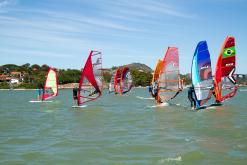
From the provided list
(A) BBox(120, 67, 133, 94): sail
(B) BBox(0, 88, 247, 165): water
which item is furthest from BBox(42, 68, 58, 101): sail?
(B) BBox(0, 88, 247, 165): water

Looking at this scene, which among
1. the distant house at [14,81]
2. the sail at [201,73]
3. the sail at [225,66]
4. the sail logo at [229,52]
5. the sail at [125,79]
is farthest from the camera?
the distant house at [14,81]

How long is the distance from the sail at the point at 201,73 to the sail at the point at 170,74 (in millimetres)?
5033

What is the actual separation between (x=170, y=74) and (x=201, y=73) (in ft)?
17.9

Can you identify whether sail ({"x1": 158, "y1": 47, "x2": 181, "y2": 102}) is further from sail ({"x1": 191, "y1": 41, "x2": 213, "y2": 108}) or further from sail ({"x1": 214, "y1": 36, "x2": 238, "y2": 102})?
sail ({"x1": 191, "y1": 41, "x2": 213, "y2": 108})

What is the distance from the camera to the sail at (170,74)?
106ft

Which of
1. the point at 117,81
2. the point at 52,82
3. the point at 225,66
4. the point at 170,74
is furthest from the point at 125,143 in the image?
the point at 117,81

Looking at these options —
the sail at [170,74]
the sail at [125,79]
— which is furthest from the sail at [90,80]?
the sail at [125,79]

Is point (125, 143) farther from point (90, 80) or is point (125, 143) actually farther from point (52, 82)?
point (52, 82)

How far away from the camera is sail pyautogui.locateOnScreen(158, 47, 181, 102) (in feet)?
106

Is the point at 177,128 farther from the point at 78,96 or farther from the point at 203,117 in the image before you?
the point at 78,96

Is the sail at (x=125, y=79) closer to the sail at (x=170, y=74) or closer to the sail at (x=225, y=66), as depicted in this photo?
the sail at (x=170, y=74)

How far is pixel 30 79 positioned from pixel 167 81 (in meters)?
149

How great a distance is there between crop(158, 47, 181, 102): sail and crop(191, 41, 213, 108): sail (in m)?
5.03

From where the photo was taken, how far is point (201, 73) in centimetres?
2723
